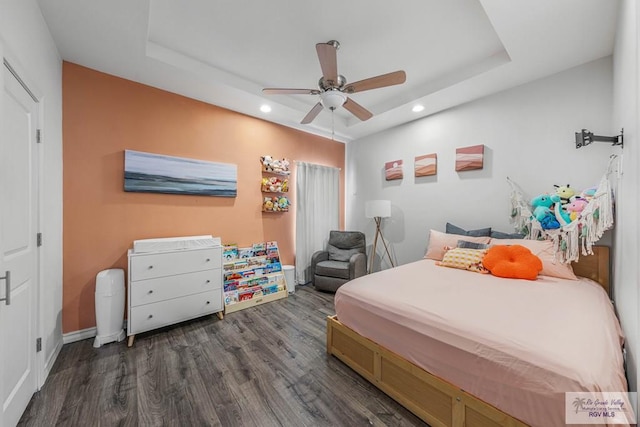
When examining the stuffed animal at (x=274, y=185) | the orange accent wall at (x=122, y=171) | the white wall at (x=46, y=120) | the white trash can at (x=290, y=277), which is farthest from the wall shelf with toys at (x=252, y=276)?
the white wall at (x=46, y=120)

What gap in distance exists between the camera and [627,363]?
1276 millimetres

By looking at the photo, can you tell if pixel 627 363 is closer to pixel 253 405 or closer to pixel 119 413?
pixel 253 405

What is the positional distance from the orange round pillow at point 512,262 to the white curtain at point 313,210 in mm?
2536

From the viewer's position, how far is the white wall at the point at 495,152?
2.38 meters

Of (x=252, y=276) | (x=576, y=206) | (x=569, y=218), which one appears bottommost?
(x=252, y=276)

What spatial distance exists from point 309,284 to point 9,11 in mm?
3948

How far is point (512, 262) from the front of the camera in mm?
2230

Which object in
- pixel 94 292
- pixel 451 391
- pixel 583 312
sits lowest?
pixel 451 391

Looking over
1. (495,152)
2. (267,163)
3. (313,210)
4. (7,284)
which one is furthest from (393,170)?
(7,284)

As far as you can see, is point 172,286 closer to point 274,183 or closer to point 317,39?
point 274,183

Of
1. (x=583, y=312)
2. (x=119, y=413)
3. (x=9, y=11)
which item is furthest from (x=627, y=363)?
(x=9, y=11)

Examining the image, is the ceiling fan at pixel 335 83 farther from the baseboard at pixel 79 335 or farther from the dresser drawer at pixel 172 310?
the baseboard at pixel 79 335

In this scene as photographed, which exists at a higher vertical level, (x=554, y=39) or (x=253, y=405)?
(x=554, y=39)

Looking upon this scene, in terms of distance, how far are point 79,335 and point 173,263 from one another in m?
1.07
